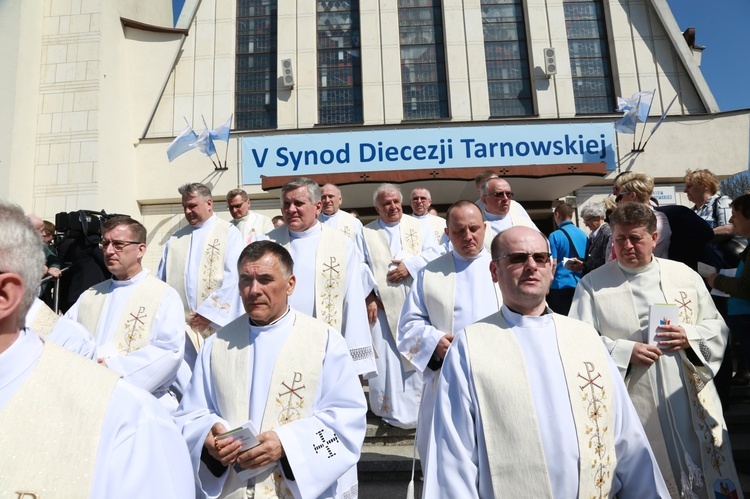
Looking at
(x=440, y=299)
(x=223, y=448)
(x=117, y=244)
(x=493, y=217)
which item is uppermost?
(x=493, y=217)

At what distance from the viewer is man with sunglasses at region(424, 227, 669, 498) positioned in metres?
2.29

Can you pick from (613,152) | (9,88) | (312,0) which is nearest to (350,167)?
(312,0)

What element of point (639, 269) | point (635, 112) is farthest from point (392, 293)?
point (635, 112)

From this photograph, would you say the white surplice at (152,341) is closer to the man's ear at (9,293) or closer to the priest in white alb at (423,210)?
the man's ear at (9,293)

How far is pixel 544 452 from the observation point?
92.2 inches

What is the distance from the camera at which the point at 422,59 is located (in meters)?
14.7

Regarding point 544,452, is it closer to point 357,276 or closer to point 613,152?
point 357,276

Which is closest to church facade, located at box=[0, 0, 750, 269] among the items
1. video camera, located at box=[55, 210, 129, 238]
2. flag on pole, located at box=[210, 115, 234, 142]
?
flag on pole, located at box=[210, 115, 234, 142]

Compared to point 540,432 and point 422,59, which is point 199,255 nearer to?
point 540,432

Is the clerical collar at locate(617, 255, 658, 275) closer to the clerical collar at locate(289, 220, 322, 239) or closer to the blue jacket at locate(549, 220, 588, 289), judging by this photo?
the blue jacket at locate(549, 220, 588, 289)

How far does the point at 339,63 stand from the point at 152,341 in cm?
1225

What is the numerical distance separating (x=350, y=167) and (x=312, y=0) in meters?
5.15

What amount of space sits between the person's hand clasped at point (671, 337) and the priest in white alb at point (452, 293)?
1.22m

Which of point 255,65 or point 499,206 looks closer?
point 499,206
